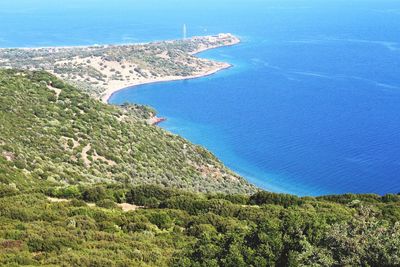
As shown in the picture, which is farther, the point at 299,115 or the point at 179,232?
the point at 299,115

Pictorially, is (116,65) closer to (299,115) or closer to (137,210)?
(299,115)

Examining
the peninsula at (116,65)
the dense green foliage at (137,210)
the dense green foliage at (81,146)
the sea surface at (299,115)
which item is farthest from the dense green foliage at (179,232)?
the peninsula at (116,65)

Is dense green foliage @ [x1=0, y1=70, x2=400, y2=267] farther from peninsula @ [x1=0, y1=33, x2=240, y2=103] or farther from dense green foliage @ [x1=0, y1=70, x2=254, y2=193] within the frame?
peninsula @ [x1=0, y1=33, x2=240, y2=103]

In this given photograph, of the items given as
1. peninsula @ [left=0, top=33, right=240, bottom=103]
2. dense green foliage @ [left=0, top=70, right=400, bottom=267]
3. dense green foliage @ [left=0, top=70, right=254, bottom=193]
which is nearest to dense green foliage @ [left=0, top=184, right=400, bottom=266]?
dense green foliage @ [left=0, top=70, right=400, bottom=267]

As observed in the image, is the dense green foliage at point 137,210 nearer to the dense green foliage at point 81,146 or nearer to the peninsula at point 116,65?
the dense green foliage at point 81,146

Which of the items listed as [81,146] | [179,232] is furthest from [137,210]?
[81,146]

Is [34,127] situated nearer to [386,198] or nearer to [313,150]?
[386,198]
